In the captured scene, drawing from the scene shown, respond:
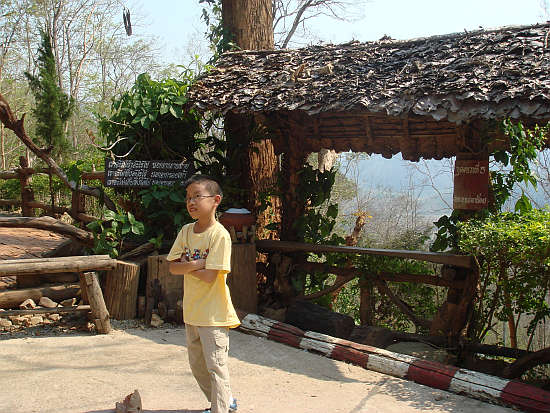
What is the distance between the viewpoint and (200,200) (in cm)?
329

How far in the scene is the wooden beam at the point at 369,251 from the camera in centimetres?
580

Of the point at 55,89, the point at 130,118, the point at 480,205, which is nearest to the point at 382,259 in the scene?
the point at 480,205

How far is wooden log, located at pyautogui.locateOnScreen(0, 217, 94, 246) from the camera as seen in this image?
602cm

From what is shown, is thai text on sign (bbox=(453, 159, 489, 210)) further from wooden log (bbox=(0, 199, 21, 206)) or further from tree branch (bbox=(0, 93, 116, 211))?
wooden log (bbox=(0, 199, 21, 206))

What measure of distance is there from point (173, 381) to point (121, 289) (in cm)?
212

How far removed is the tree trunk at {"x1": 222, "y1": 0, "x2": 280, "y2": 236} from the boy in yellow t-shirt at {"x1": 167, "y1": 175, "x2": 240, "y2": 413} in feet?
14.1

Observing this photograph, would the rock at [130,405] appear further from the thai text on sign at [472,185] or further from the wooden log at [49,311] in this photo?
the thai text on sign at [472,185]

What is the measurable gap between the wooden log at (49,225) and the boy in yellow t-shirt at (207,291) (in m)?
3.47

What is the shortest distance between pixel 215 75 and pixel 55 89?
9675 mm


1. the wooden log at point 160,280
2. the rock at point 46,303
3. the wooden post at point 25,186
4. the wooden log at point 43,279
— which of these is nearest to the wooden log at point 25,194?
the wooden post at point 25,186

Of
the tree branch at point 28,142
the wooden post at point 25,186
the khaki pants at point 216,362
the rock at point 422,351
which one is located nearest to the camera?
the khaki pants at point 216,362

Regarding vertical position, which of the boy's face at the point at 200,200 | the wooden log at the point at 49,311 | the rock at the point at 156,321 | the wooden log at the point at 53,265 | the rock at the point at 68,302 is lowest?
the rock at the point at 156,321

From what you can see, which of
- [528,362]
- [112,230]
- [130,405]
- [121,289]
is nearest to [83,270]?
[121,289]

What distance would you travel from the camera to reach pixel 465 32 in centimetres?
705
